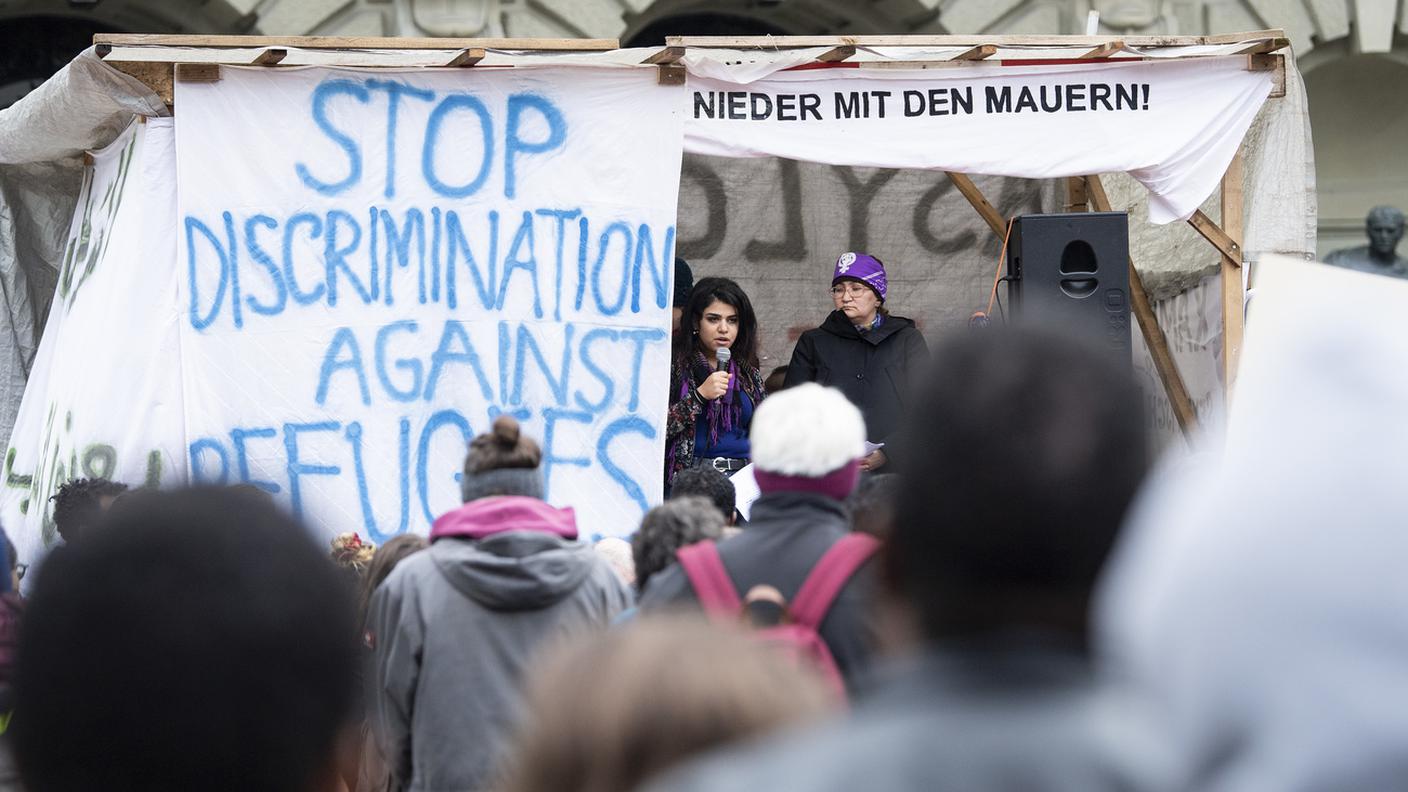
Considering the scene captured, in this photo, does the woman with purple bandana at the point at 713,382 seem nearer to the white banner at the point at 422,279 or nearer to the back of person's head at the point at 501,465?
the white banner at the point at 422,279

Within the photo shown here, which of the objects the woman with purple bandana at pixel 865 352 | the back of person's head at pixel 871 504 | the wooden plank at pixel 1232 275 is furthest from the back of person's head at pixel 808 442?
the wooden plank at pixel 1232 275

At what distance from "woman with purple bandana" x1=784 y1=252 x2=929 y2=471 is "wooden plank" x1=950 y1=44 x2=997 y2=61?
1239 millimetres

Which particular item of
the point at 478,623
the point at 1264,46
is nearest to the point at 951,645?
the point at 478,623

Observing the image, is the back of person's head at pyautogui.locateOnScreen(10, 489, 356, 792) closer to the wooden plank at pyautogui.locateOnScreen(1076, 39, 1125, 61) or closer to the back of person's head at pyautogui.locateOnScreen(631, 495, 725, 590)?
the back of person's head at pyautogui.locateOnScreen(631, 495, 725, 590)

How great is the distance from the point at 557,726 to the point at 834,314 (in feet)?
20.4

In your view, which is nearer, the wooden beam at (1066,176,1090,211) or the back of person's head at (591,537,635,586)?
the back of person's head at (591,537,635,586)

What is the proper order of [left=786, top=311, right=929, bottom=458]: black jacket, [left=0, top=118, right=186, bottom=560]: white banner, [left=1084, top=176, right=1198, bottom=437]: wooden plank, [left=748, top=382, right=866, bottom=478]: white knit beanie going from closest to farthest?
[left=748, top=382, right=866, bottom=478]: white knit beanie < [left=0, top=118, right=186, bottom=560]: white banner < [left=786, top=311, right=929, bottom=458]: black jacket < [left=1084, top=176, right=1198, bottom=437]: wooden plank

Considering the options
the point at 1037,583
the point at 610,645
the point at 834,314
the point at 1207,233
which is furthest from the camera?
the point at 834,314

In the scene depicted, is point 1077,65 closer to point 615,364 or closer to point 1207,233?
point 1207,233

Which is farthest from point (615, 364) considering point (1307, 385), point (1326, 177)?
point (1326, 177)

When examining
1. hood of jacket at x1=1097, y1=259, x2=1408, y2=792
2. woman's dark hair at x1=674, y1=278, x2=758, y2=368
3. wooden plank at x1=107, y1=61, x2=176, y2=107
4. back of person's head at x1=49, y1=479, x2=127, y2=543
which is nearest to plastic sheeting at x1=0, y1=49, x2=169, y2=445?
wooden plank at x1=107, y1=61, x2=176, y2=107

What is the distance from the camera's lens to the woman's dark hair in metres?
7.18

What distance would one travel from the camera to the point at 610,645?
4.28 feet

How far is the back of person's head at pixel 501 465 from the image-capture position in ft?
11.8
